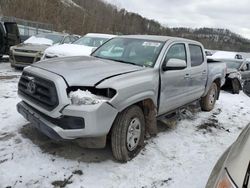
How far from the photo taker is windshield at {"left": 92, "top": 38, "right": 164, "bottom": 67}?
4.64 metres

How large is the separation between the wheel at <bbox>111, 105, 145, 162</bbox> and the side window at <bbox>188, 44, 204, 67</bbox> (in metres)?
2.19

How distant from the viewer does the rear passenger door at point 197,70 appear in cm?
573

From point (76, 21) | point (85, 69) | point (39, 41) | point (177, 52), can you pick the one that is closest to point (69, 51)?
point (39, 41)

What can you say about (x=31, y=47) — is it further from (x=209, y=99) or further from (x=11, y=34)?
(x=209, y=99)

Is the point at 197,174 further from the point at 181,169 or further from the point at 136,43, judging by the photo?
the point at 136,43

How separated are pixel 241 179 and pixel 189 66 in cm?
413

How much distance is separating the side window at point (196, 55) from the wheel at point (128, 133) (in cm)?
219

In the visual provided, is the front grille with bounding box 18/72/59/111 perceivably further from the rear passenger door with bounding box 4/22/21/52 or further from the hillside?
the hillside

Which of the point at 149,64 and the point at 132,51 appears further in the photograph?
the point at 132,51

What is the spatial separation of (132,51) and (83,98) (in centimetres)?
183

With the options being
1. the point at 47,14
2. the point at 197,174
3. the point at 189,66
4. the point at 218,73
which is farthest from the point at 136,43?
Result: the point at 47,14

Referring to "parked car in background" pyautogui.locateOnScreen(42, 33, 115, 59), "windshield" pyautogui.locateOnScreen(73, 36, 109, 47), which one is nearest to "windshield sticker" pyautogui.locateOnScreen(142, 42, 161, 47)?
"parked car in background" pyautogui.locateOnScreen(42, 33, 115, 59)

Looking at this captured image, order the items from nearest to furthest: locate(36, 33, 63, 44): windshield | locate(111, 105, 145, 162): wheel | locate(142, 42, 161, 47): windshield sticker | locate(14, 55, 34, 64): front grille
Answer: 1. locate(111, 105, 145, 162): wheel
2. locate(142, 42, 161, 47): windshield sticker
3. locate(14, 55, 34, 64): front grille
4. locate(36, 33, 63, 44): windshield

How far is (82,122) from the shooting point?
3402mm
